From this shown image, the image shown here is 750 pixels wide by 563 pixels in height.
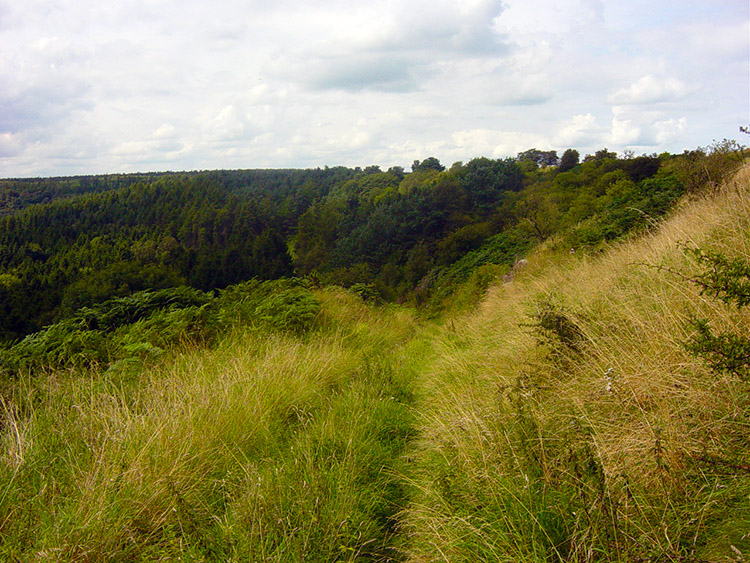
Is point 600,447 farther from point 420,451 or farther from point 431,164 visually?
point 431,164

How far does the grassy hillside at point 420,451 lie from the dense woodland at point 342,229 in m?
2.99

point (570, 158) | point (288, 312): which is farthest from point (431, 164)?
point (288, 312)

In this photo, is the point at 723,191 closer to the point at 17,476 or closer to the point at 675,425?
the point at 675,425

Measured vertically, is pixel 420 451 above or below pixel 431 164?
below

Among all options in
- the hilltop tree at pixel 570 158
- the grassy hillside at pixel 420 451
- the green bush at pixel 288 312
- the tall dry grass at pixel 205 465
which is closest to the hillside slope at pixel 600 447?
the grassy hillside at pixel 420 451

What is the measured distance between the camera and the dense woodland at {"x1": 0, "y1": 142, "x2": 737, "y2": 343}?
82.6 feet

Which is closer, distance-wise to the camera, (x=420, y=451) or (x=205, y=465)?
(x=205, y=465)

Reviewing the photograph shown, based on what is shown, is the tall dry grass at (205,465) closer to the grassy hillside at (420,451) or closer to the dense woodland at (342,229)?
the grassy hillside at (420,451)

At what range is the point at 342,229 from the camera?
6006 cm

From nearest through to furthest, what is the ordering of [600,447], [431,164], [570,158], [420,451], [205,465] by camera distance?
1. [600,447]
2. [205,465]
3. [420,451]
4. [570,158]
5. [431,164]

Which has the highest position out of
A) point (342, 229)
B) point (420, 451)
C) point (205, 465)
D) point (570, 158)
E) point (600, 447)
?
point (570, 158)

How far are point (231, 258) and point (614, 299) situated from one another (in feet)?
191

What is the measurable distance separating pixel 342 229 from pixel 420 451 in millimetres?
57673

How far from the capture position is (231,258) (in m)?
58.0
